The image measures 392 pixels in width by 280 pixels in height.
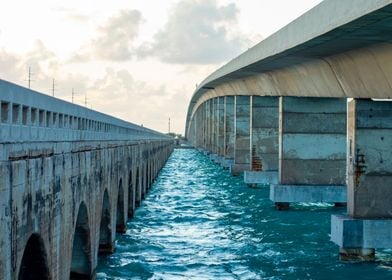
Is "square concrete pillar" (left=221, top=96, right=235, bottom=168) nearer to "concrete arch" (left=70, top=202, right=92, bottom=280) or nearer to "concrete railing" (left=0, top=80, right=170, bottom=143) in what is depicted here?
"concrete railing" (left=0, top=80, right=170, bottom=143)

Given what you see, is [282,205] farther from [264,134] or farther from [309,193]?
[264,134]

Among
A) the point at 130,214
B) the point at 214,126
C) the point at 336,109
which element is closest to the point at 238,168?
the point at 130,214

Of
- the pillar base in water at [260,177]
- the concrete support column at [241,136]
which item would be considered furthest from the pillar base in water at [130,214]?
the concrete support column at [241,136]

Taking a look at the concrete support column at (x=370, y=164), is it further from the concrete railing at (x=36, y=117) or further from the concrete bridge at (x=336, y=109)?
the concrete railing at (x=36, y=117)

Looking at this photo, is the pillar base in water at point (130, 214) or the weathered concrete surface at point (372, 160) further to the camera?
the pillar base in water at point (130, 214)

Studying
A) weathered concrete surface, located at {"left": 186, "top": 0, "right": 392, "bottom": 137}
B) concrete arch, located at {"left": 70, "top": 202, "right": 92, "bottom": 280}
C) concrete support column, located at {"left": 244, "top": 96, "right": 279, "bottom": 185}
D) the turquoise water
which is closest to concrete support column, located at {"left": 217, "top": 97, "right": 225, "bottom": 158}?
concrete support column, located at {"left": 244, "top": 96, "right": 279, "bottom": 185}

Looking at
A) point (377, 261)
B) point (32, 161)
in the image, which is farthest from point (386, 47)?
point (32, 161)
